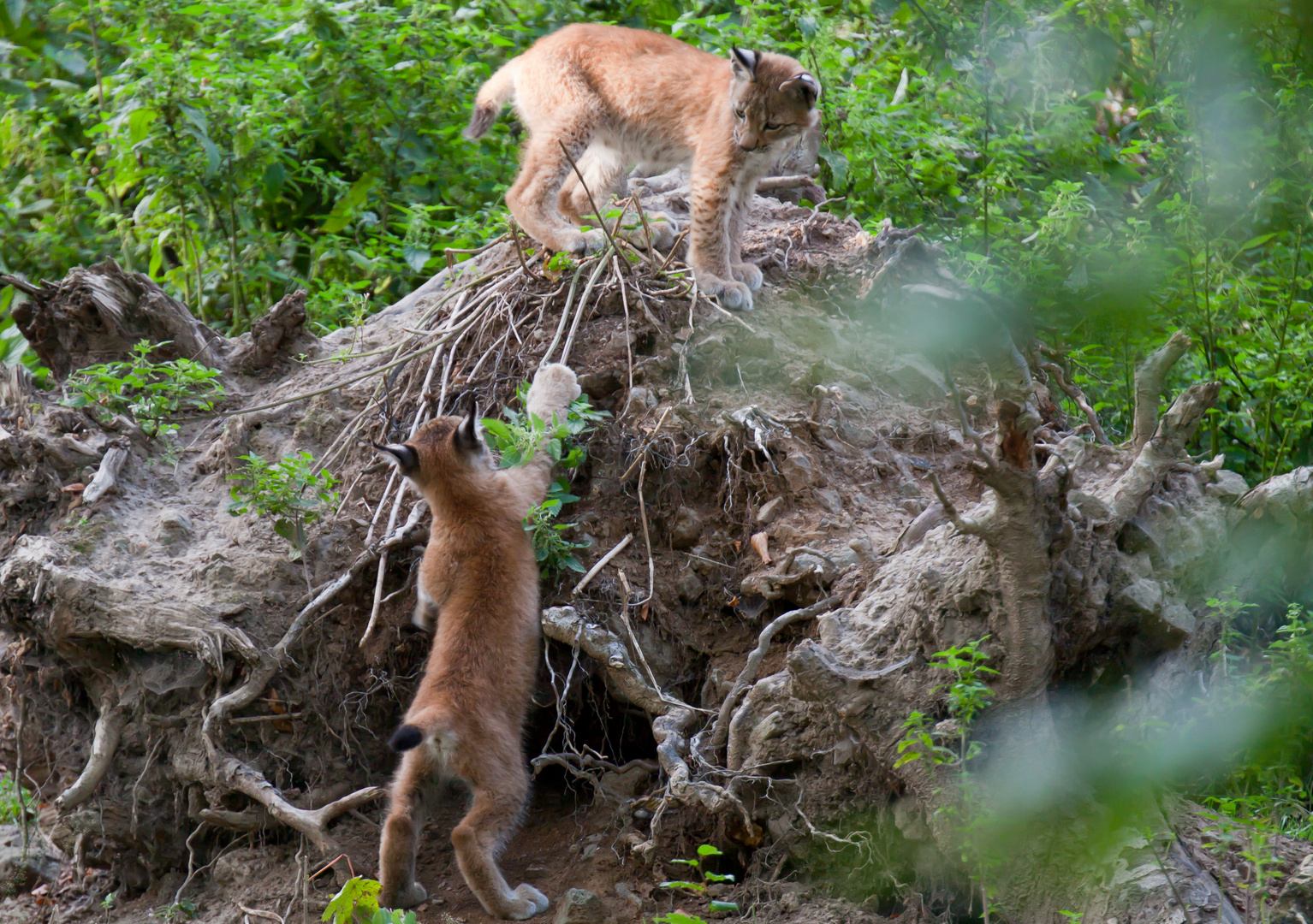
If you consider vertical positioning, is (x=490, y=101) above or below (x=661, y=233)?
above

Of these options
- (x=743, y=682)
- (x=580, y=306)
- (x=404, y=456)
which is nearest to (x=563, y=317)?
(x=580, y=306)

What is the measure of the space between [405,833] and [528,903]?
1.55 feet

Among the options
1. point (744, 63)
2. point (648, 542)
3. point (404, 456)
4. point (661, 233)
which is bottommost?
point (648, 542)

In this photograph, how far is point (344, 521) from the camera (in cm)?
456

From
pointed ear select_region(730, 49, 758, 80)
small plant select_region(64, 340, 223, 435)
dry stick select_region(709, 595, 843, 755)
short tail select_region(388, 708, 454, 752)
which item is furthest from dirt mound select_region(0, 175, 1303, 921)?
pointed ear select_region(730, 49, 758, 80)

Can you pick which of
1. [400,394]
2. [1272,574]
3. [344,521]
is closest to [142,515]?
[344,521]

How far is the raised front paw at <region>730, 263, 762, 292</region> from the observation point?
201 inches

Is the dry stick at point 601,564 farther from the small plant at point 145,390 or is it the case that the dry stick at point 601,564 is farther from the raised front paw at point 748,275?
the small plant at point 145,390

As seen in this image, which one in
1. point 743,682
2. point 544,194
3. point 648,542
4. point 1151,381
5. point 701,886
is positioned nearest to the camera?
point 1151,381

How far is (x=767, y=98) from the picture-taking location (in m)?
5.26

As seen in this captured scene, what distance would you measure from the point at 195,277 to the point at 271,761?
14.5 feet

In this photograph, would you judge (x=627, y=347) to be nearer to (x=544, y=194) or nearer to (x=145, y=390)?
(x=544, y=194)

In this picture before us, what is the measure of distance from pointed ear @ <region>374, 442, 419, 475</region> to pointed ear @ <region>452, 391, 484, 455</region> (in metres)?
0.17

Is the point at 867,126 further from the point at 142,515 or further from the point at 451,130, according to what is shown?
the point at 142,515
